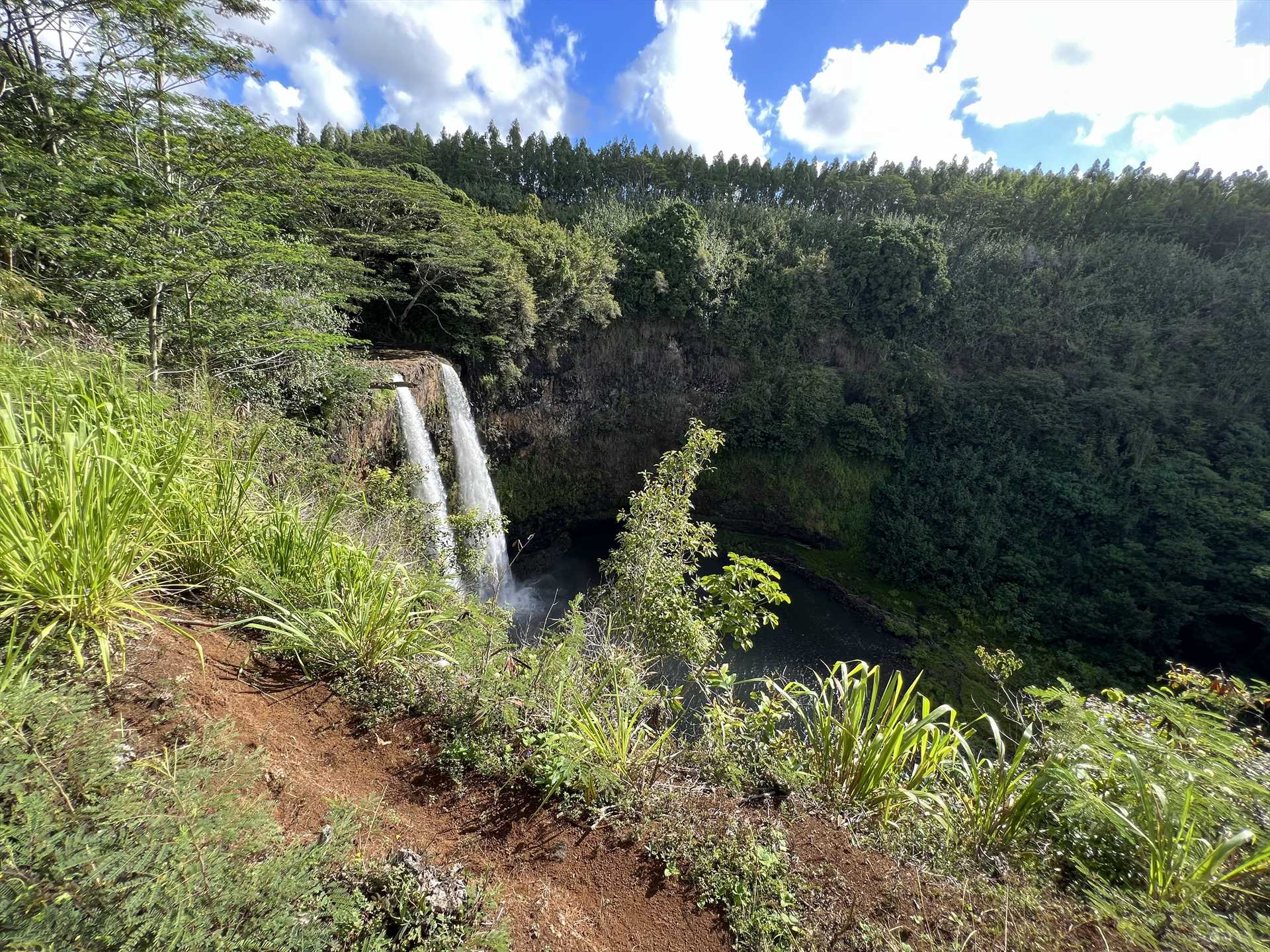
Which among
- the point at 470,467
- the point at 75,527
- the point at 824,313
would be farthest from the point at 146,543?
the point at 824,313

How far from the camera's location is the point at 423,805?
171 cm

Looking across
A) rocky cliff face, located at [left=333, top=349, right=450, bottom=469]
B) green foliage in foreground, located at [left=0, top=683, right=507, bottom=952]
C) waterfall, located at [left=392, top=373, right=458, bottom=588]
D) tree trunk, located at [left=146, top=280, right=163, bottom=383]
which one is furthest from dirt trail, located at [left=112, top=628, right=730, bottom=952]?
rocky cliff face, located at [left=333, top=349, right=450, bottom=469]

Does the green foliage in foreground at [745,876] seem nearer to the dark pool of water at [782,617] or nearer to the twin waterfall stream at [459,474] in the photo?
the twin waterfall stream at [459,474]

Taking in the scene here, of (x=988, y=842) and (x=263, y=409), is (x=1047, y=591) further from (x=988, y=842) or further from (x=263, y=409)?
(x=263, y=409)

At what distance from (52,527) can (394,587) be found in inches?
45.7

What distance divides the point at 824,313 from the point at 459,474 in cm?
1433

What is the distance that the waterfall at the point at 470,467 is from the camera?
10.1m

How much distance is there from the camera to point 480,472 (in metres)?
10.7

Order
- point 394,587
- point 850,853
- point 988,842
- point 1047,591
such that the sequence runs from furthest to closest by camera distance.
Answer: point 1047,591 < point 394,587 < point 988,842 < point 850,853

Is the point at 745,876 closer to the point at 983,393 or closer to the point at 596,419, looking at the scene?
the point at 596,419

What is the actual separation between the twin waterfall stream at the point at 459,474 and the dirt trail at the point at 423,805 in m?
5.40

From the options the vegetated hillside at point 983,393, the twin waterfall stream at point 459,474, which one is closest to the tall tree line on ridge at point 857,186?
the vegetated hillside at point 983,393

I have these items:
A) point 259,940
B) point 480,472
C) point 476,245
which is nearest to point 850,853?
point 259,940

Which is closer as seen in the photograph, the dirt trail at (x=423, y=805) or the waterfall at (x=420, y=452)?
the dirt trail at (x=423, y=805)
